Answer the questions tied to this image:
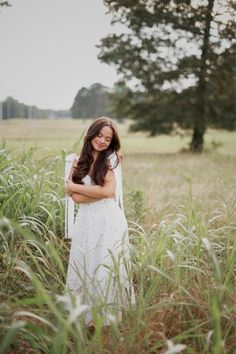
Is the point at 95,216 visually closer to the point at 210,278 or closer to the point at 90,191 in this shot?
the point at 90,191

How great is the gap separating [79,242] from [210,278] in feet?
3.01

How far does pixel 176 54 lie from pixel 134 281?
13963 mm

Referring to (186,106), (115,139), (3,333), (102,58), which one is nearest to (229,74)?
(186,106)

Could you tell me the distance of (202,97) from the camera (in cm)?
1708

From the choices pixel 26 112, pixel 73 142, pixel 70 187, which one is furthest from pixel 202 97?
pixel 26 112

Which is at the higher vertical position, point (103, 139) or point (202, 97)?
point (202, 97)

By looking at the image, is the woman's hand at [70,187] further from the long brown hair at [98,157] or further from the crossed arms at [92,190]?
the long brown hair at [98,157]

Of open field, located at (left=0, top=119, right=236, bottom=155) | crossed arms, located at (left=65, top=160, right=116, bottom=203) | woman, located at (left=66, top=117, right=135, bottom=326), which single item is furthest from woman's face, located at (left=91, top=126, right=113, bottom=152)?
open field, located at (left=0, top=119, right=236, bottom=155)

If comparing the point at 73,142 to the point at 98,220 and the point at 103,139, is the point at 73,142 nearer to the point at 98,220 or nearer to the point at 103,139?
the point at 103,139

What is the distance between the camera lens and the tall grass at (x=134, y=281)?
2.28m

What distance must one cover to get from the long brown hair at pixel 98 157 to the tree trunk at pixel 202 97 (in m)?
14.0

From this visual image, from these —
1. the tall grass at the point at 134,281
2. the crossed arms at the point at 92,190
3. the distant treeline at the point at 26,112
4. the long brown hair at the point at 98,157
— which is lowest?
the tall grass at the point at 134,281

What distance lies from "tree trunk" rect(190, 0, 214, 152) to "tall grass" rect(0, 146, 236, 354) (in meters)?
12.1

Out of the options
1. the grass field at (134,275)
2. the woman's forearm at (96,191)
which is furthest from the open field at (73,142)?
the woman's forearm at (96,191)
